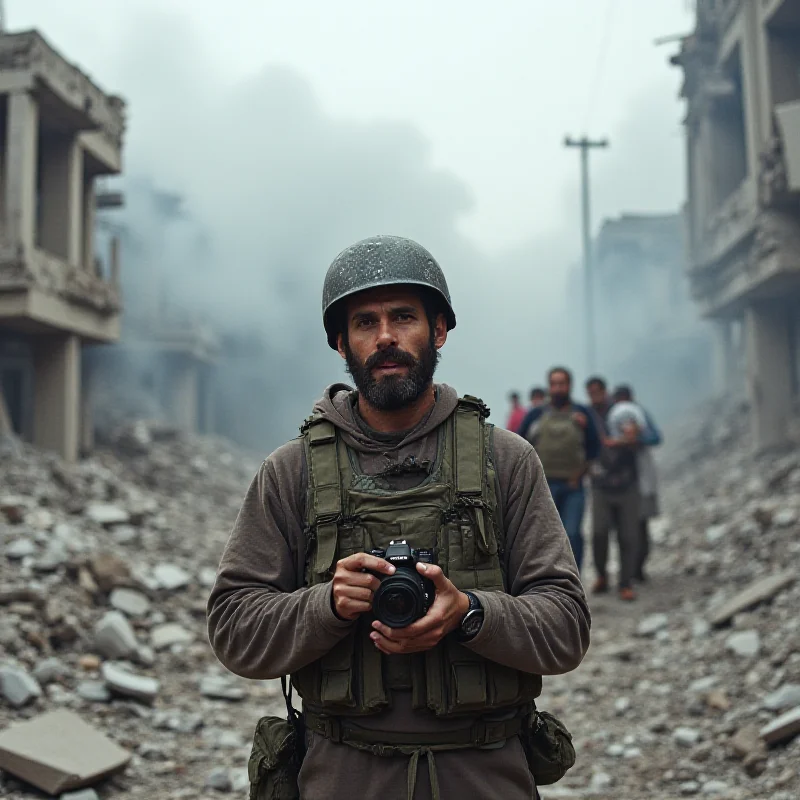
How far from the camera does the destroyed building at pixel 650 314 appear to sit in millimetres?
28000

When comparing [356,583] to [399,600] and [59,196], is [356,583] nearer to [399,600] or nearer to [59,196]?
[399,600]

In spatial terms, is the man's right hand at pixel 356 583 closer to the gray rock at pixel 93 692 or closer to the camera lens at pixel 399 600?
the camera lens at pixel 399 600

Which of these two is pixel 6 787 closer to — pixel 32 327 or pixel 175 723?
pixel 175 723

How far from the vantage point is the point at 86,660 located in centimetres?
541

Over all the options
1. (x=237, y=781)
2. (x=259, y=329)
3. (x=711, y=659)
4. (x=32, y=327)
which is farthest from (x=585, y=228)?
(x=237, y=781)

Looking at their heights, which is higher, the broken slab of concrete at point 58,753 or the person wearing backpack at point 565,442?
the person wearing backpack at point 565,442

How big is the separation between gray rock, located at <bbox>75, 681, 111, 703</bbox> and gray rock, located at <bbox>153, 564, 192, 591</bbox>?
2.44 m

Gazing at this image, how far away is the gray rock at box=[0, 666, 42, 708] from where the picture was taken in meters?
4.57

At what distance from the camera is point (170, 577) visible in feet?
25.4

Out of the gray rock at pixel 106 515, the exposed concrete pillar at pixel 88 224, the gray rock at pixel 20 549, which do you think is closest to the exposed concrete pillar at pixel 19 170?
the exposed concrete pillar at pixel 88 224

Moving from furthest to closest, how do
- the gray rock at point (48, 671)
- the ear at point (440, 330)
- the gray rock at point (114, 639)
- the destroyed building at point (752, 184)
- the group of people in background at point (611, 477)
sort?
1. the destroyed building at point (752, 184)
2. the group of people in background at point (611, 477)
3. the gray rock at point (114, 639)
4. the gray rock at point (48, 671)
5. the ear at point (440, 330)

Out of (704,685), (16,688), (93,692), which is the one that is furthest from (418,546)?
(704,685)

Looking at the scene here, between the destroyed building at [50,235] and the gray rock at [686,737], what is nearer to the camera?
the gray rock at [686,737]

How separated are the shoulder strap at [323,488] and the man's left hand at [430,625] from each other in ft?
0.70
